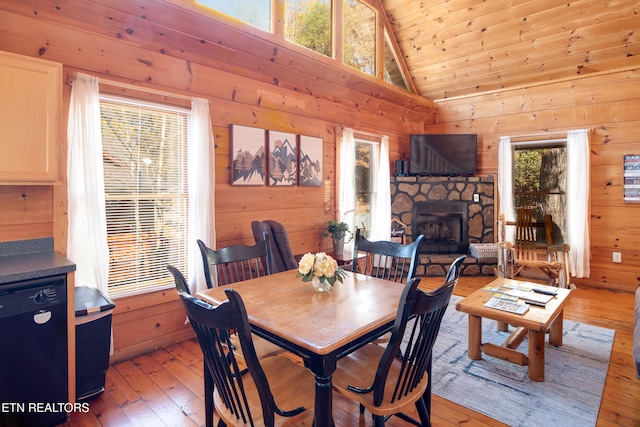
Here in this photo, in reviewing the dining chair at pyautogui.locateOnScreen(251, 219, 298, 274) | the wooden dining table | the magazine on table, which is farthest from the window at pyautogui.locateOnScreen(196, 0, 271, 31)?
the magazine on table

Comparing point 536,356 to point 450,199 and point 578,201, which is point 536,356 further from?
point 450,199

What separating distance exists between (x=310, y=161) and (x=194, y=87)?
1546 millimetres

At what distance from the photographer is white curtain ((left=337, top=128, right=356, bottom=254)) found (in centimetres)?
459

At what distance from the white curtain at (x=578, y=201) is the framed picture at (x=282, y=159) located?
3.69 m

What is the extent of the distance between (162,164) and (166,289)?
106 cm

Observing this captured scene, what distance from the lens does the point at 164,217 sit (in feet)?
9.93

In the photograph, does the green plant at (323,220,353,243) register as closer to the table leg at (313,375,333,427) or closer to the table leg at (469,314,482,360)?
the table leg at (469,314,482,360)

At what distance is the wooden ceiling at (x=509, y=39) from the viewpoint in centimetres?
409

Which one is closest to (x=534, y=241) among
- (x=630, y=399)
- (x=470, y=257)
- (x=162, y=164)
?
(x=470, y=257)

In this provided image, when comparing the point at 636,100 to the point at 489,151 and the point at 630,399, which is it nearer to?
the point at 489,151

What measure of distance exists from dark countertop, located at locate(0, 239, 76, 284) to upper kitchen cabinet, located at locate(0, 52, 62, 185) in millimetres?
466

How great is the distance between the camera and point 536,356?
2455 mm

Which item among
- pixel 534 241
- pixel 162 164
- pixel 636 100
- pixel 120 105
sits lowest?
pixel 534 241

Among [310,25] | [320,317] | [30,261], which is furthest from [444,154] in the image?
[30,261]
